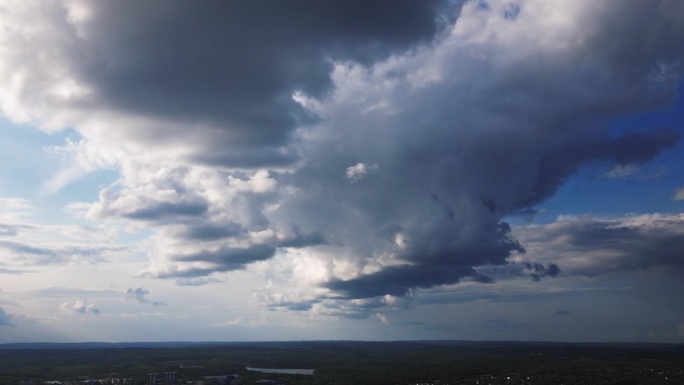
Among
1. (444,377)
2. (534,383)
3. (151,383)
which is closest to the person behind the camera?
(534,383)

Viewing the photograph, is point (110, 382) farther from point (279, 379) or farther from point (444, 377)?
point (444, 377)

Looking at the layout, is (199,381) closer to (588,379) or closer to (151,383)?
(151,383)

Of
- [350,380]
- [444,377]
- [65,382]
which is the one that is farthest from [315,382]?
[65,382]

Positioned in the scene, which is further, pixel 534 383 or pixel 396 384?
pixel 396 384

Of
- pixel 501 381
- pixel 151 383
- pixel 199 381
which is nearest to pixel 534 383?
pixel 501 381

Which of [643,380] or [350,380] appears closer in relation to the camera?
[643,380]

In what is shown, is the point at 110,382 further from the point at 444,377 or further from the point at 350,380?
the point at 444,377

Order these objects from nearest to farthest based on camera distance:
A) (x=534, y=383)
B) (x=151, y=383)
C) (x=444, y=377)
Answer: (x=534, y=383)
(x=151, y=383)
(x=444, y=377)

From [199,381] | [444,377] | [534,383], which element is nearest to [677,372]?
[534,383]
